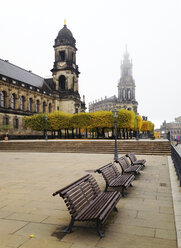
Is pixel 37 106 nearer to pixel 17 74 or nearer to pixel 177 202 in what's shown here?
pixel 17 74

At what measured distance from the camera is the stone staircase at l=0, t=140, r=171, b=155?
22500 mm

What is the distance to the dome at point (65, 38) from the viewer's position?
227 feet

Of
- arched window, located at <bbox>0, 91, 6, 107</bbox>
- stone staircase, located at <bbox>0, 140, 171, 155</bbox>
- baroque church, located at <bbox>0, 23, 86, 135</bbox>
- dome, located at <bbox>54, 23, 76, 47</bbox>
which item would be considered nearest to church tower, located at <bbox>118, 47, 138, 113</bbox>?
baroque church, located at <bbox>0, 23, 86, 135</bbox>

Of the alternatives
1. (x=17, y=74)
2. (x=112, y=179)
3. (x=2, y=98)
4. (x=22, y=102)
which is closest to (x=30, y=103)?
(x=22, y=102)

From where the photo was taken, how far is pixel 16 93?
5316 centimetres

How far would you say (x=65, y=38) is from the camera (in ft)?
227

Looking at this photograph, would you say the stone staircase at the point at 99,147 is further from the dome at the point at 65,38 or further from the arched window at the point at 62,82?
the dome at the point at 65,38

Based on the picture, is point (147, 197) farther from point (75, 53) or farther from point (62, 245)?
point (75, 53)

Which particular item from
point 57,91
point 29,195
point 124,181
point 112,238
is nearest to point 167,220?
point 112,238

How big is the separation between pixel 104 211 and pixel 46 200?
2.75 m

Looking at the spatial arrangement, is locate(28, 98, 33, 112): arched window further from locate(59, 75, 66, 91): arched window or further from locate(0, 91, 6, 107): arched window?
locate(59, 75, 66, 91): arched window

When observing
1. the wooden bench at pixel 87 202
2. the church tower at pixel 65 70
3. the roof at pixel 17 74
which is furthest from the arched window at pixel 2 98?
the wooden bench at pixel 87 202

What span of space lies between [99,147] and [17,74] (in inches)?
1688

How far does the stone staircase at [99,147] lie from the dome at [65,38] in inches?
1907
